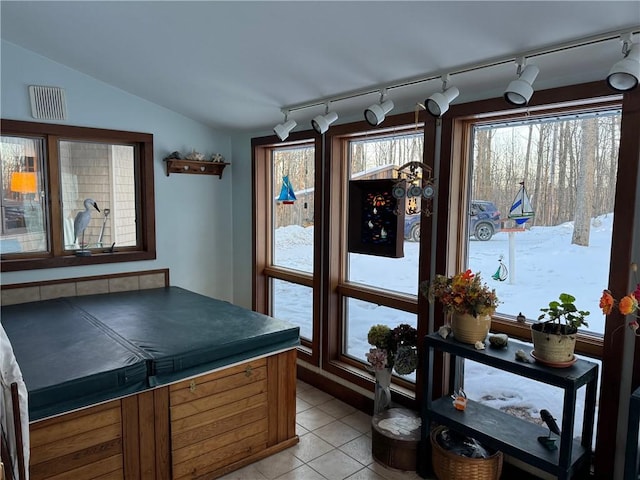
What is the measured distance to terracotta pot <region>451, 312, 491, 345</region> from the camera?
2404 mm

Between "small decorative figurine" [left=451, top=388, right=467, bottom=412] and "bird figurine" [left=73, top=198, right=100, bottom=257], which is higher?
"bird figurine" [left=73, top=198, right=100, bottom=257]

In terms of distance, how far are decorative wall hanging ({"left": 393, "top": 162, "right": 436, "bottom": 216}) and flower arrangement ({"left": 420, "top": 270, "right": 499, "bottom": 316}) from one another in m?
0.54

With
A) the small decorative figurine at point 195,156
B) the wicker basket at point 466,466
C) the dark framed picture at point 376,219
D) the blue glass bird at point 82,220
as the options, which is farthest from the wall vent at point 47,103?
the wicker basket at point 466,466

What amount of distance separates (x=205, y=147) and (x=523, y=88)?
3.10 metres

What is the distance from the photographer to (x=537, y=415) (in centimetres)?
263

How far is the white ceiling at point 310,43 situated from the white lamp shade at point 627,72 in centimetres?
13

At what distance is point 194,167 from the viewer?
4250 millimetres

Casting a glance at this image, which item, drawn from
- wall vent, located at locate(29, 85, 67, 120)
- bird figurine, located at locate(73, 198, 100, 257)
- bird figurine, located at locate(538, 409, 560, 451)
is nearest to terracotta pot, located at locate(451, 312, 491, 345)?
bird figurine, located at locate(538, 409, 560, 451)

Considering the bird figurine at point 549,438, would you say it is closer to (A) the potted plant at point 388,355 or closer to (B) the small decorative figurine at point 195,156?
(A) the potted plant at point 388,355

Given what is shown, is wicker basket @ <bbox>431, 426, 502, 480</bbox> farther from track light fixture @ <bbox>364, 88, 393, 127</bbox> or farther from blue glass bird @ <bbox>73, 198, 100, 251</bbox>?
blue glass bird @ <bbox>73, 198, 100, 251</bbox>

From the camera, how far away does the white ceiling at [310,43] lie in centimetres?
192

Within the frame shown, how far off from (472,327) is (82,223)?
10.2ft

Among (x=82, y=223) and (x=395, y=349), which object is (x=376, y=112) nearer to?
(x=395, y=349)

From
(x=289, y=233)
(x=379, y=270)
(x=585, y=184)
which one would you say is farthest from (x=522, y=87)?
(x=289, y=233)
